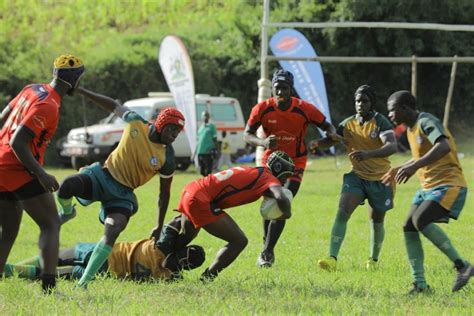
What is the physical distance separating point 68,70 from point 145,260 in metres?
1.82

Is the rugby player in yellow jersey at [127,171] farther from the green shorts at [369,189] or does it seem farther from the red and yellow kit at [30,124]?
the green shorts at [369,189]

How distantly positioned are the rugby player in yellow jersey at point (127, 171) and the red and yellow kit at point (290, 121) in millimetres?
2159

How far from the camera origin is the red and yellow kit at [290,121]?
10.5m

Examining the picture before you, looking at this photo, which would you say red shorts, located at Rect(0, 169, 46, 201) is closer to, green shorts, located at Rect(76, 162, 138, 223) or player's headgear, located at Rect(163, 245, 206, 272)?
green shorts, located at Rect(76, 162, 138, 223)

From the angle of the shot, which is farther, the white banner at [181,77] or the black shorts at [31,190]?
the white banner at [181,77]

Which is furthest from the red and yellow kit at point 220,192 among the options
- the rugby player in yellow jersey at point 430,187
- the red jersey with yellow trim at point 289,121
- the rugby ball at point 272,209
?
the red jersey with yellow trim at point 289,121

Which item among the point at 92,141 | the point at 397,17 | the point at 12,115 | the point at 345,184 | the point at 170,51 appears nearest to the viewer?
the point at 12,115

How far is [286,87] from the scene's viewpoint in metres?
10.4

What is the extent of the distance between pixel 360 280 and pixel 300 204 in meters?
9.52

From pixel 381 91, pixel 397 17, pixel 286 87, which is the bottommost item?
pixel 381 91

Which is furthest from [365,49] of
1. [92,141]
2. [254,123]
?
[254,123]

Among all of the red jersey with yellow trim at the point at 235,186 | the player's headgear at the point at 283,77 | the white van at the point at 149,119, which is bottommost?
the white van at the point at 149,119

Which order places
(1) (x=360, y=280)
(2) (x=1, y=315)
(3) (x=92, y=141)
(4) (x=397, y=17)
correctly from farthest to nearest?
(4) (x=397, y=17), (3) (x=92, y=141), (1) (x=360, y=280), (2) (x=1, y=315)

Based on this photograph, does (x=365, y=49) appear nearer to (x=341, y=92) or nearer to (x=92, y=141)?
(x=341, y=92)
